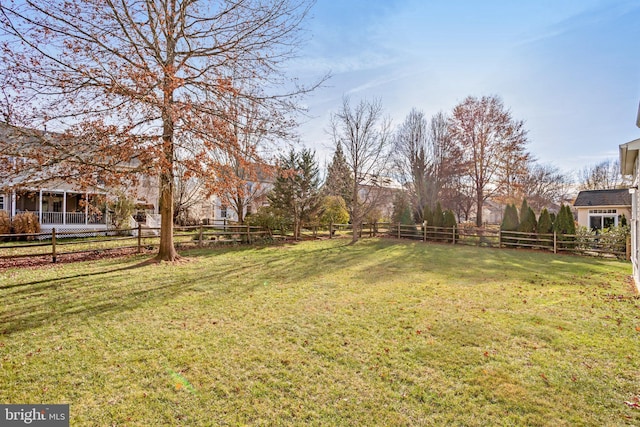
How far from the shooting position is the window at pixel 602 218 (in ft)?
61.4

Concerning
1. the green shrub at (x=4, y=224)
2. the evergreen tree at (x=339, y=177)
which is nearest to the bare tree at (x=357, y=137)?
the evergreen tree at (x=339, y=177)

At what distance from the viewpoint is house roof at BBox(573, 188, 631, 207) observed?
717 inches

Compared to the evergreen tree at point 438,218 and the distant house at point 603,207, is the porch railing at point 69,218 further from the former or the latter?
the distant house at point 603,207

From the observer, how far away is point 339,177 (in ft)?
60.1

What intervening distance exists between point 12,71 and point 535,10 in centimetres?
1212

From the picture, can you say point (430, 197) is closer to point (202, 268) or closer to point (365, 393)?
point (202, 268)

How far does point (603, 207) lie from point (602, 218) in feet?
2.96

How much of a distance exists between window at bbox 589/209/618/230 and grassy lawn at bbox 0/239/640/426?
15.8 m

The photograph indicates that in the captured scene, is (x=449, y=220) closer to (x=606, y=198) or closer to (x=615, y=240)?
(x=615, y=240)

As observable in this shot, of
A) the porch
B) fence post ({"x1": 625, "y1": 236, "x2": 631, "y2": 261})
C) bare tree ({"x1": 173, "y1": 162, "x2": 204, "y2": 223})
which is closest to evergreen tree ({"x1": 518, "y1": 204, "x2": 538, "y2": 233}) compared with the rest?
fence post ({"x1": 625, "y1": 236, "x2": 631, "y2": 261})

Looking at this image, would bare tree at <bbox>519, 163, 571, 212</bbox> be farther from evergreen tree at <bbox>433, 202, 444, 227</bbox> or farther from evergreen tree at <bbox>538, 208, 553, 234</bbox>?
evergreen tree at <bbox>538, 208, 553, 234</bbox>

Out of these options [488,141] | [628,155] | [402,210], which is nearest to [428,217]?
[402,210]

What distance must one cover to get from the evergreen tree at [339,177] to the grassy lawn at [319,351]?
11267mm

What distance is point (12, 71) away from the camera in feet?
21.0
